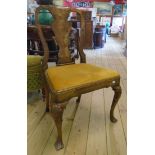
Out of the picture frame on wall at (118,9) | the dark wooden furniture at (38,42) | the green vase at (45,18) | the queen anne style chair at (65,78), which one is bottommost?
the queen anne style chair at (65,78)

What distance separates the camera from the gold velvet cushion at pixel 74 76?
133 centimetres

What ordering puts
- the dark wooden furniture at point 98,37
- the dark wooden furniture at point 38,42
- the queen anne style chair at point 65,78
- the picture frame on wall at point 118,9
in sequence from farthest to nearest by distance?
the picture frame on wall at point 118,9
the dark wooden furniture at point 98,37
the dark wooden furniture at point 38,42
the queen anne style chair at point 65,78

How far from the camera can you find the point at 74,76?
1.45 m

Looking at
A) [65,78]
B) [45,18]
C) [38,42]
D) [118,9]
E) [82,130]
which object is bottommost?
[82,130]

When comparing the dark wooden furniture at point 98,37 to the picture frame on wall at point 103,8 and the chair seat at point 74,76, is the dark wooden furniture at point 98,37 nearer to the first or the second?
the chair seat at point 74,76

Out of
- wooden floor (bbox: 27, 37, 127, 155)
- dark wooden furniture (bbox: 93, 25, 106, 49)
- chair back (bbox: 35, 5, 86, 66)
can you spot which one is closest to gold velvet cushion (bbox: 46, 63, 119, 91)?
chair back (bbox: 35, 5, 86, 66)

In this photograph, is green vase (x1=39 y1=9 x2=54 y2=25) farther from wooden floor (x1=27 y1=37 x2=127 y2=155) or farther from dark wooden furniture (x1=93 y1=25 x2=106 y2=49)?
dark wooden furniture (x1=93 y1=25 x2=106 y2=49)

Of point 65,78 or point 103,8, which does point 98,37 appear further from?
point 103,8

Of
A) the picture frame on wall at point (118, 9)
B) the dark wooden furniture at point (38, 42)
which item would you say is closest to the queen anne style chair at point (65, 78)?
the dark wooden furniture at point (38, 42)

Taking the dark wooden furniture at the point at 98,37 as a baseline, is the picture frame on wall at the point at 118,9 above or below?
above

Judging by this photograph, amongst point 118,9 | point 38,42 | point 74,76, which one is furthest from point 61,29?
point 118,9
